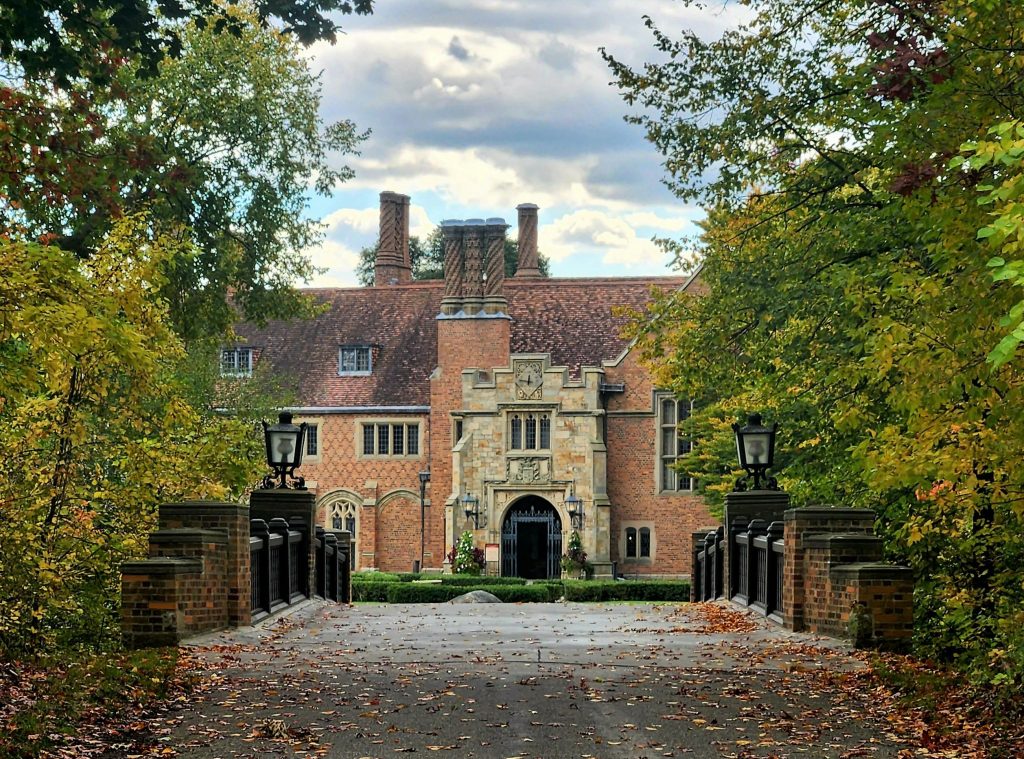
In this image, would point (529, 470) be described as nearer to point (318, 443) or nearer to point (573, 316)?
point (573, 316)

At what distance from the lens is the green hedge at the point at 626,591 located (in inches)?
1491

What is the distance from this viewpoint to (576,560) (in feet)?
150

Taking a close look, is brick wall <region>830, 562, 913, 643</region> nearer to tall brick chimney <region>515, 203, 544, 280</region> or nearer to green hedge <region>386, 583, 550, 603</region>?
green hedge <region>386, 583, 550, 603</region>

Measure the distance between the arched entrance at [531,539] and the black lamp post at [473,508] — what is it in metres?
0.91

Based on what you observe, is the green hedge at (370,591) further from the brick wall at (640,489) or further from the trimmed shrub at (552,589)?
the brick wall at (640,489)

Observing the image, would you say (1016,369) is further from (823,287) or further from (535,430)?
(535,430)

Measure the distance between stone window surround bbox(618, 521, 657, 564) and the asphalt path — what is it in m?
33.0

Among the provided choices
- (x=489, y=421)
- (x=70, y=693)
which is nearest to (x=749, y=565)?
(x=70, y=693)

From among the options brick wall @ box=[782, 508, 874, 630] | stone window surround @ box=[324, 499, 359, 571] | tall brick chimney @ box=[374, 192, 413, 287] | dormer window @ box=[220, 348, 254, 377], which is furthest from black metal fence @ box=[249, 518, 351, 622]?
tall brick chimney @ box=[374, 192, 413, 287]

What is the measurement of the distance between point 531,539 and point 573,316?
8.05 metres

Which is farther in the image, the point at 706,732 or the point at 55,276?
the point at 55,276

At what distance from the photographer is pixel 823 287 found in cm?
1905

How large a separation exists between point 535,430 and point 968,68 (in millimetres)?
37001

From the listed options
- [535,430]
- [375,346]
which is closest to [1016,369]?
[535,430]
